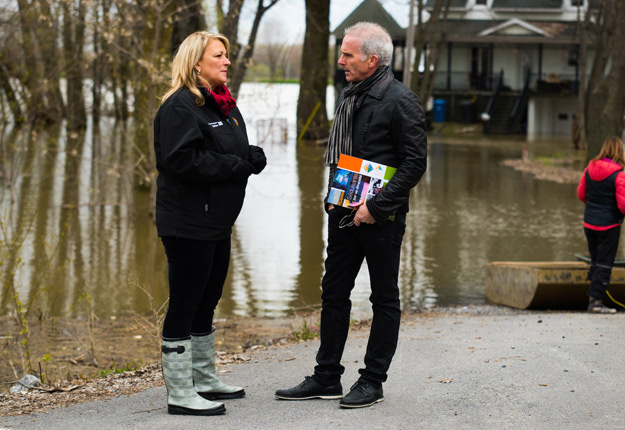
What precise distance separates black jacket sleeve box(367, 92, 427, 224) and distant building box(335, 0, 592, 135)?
4187cm

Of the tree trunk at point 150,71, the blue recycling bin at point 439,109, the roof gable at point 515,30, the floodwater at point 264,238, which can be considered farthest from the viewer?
the roof gable at point 515,30

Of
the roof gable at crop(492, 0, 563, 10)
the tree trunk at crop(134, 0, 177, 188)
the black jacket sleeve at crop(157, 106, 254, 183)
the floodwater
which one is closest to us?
the black jacket sleeve at crop(157, 106, 254, 183)

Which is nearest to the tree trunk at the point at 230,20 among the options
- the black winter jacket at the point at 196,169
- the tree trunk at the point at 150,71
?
the tree trunk at the point at 150,71

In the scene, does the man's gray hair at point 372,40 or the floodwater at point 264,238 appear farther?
the floodwater at point 264,238

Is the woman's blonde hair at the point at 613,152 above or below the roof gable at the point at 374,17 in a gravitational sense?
below

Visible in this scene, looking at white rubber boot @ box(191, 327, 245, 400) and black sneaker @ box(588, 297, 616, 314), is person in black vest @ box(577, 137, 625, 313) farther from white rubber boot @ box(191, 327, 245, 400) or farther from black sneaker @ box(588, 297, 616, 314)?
white rubber boot @ box(191, 327, 245, 400)

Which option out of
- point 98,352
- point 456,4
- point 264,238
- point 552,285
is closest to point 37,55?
point 264,238

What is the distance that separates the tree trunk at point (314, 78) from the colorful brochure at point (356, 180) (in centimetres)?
3077

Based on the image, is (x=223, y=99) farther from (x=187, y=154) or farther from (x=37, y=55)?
(x=37, y=55)

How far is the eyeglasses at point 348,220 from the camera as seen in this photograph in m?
5.01

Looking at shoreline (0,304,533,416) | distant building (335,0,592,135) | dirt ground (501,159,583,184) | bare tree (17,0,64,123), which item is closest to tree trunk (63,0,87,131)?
bare tree (17,0,64,123)

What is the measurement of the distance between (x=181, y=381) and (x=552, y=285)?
5781 millimetres

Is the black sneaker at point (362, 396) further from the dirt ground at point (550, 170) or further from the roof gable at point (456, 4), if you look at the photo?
the roof gable at point (456, 4)

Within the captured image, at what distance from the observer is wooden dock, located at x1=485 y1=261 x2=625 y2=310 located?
962cm
